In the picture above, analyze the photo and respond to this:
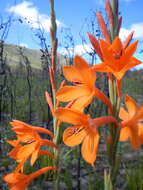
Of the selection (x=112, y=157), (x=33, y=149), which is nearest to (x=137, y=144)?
(x=112, y=157)

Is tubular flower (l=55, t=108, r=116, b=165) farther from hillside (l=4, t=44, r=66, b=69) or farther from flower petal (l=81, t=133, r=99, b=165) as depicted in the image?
hillside (l=4, t=44, r=66, b=69)

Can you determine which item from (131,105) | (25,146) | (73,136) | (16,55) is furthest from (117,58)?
(16,55)

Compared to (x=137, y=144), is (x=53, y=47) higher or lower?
higher

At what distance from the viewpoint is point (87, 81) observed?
3.78 ft

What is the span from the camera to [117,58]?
109cm

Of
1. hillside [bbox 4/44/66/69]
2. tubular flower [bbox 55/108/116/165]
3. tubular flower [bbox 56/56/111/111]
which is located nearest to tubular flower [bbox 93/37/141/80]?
tubular flower [bbox 56/56/111/111]

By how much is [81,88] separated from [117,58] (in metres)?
0.21

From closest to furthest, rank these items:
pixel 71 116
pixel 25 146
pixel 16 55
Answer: pixel 71 116 < pixel 25 146 < pixel 16 55

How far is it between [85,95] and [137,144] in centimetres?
29

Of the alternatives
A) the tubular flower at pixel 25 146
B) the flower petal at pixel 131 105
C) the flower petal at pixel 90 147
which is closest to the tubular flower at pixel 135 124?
the flower petal at pixel 131 105

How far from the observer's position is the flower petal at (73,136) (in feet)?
3.71

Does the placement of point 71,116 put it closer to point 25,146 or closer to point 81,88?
point 81,88

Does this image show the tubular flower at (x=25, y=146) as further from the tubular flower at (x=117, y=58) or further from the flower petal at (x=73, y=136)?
the tubular flower at (x=117, y=58)

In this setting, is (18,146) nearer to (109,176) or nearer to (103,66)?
(109,176)
